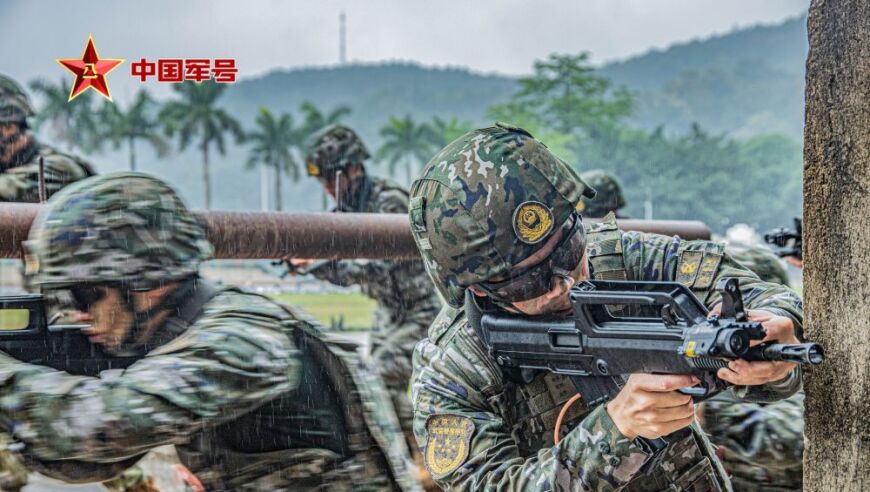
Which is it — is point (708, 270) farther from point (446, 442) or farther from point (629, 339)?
point (446, 442)

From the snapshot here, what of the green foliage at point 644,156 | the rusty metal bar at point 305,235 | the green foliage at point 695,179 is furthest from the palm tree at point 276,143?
the rusty metal bar at point 305,235

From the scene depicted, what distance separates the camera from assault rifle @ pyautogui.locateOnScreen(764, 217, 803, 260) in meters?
5.15

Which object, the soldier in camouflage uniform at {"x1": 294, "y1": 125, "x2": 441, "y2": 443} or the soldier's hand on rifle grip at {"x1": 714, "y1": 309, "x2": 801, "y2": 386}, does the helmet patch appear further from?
the soldier in camouflage uniform at {"x1": 294, "y1": 125, "x2": 441, "y2": 443}

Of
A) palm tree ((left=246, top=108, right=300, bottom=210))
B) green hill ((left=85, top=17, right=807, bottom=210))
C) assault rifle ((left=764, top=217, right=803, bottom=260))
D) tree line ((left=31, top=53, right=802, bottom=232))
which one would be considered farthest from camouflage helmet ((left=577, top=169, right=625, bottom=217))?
green hill ((left=85, top=17, right=807, bottom=210))

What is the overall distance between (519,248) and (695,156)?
52.2m

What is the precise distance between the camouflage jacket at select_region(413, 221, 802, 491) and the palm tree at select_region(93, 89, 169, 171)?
39.5m

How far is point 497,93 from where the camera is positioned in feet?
386

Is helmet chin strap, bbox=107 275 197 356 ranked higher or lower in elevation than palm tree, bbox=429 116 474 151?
lower

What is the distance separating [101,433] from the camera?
2207mm

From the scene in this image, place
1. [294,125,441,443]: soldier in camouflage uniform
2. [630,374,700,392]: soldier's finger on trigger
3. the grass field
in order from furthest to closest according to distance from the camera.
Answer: the grass field, [294,125,441,443]: soldier in camouflage uniform, [630,374,700,392]: soldier's finger on trigger

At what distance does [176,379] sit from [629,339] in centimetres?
106

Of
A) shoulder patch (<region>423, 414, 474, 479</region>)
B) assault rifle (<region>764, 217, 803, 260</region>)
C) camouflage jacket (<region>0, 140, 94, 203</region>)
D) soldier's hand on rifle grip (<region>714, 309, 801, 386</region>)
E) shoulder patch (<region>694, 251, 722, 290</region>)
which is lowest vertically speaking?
shoulder patch (<region>423, 414, 474, 479</region>)

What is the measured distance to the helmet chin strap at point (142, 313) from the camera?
2.56 metres

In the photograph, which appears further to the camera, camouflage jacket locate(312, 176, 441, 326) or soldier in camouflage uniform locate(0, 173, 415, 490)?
camouflage jacket locate(312, 176, 441, 326)
